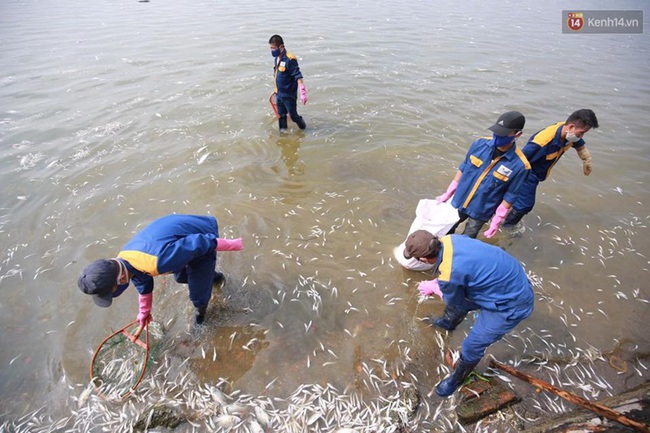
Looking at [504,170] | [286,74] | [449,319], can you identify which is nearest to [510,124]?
[504,170]

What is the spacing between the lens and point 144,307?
4867mm

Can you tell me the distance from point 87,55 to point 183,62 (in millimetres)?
5768

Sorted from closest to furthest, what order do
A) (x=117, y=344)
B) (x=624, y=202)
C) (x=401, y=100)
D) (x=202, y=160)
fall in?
1. (x=117, y=344)
2. (x=624, y=202)
3. (x=202, y=160)
4. (x=401, y=100)

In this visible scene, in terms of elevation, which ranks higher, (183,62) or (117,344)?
(183,62)

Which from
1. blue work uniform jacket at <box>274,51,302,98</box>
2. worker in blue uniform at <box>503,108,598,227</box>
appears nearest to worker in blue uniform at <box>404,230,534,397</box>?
worker in blue uniform at <box>503,108,598,227</box>

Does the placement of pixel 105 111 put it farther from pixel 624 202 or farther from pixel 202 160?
pixel 624 202

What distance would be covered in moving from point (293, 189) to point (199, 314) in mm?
4690

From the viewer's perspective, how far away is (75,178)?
387 inches

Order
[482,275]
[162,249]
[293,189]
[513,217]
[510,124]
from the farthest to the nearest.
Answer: [293,189] → [513,217] → [510,124] → [162,249] → [482,275]

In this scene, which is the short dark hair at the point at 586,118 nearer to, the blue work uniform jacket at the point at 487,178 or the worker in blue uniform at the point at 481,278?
the blue work uniform jacket at the point at 487,178

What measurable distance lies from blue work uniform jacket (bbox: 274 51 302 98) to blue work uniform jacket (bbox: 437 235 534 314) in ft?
26.2

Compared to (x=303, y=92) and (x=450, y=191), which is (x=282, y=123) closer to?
(x=303, y=92)

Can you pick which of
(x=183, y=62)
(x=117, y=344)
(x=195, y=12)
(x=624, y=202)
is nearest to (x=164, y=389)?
(x=117, y=344)

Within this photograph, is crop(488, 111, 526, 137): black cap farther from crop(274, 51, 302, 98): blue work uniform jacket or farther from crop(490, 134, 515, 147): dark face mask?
crop(274, 51, 302, 98): blue work uniform jacket
